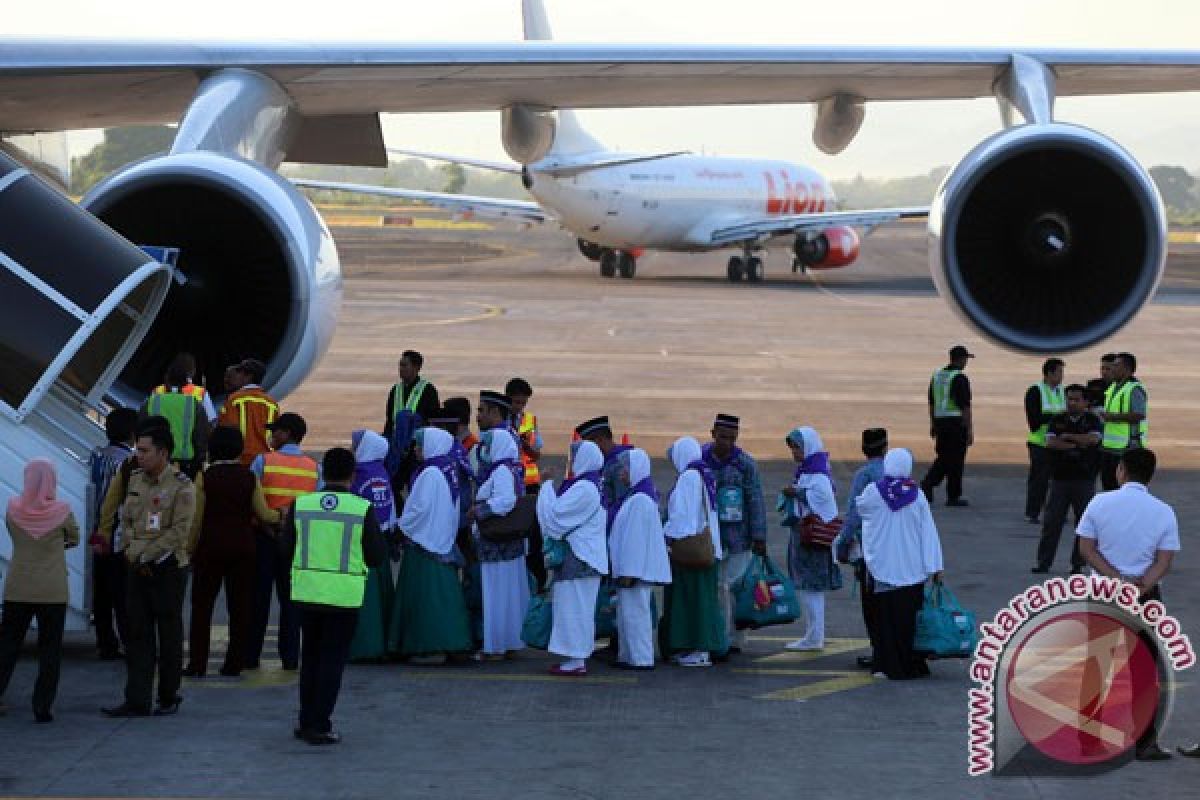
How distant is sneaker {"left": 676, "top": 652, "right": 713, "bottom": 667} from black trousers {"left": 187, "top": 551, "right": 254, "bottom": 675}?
262 cm

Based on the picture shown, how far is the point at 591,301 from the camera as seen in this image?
2010 inches

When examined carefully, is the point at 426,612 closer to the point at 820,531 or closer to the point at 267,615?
the point at 267,615

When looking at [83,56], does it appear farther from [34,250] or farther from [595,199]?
[595,199]

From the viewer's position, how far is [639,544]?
40.0 feet

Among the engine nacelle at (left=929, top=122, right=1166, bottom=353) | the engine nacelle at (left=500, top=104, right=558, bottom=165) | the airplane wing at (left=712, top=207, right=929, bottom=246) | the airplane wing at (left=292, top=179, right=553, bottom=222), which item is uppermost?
the airplane wing at (left=292, top=179, right=553, bottom=222)

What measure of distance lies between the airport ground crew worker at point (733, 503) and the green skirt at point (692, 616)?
41 cm

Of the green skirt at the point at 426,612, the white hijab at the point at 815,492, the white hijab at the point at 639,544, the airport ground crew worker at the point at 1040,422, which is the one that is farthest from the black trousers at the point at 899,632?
the airport ground crew worker at the point at 1040,422

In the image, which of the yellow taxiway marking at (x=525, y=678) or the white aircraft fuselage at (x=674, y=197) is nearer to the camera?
the yellow taxiway marking at (x=525, y=678)

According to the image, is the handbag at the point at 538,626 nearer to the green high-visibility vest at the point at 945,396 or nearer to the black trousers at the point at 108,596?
the black trousers at the point at 108,596

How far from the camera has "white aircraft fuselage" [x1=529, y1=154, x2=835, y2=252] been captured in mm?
60656

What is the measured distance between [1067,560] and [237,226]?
706 cm

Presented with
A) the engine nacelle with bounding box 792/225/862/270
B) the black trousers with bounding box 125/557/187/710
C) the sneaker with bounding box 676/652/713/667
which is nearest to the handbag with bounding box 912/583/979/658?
the sneaker with bounding box 676/652/713/667

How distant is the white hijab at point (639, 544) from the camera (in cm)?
1218

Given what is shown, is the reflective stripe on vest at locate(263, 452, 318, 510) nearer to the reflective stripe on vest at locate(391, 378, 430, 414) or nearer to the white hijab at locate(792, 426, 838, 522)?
the white hijab at locate(792, 426, 838, 522)
